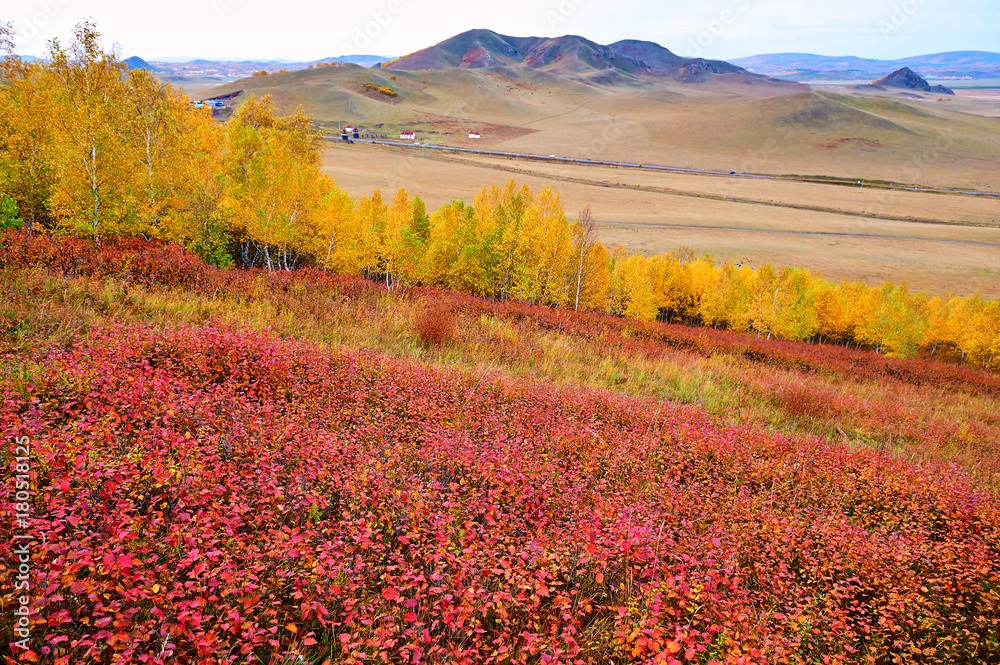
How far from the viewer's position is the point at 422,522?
4.57 metres

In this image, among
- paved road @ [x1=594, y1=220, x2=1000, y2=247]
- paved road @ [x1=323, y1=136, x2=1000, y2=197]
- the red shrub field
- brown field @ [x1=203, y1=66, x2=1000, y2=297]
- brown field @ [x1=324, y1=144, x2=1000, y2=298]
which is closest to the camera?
the red shrub field

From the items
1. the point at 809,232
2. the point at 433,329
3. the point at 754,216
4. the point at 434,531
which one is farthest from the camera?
the point at 754,216

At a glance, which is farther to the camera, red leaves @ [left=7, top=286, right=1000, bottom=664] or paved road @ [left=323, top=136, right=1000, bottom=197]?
paved road @ [left=323, top=136, right=1000, bottom=197]

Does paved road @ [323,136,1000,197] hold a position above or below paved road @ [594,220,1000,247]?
above

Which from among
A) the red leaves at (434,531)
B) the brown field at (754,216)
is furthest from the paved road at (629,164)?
the red leaves at (434,531)

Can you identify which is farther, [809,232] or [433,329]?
[809,232]

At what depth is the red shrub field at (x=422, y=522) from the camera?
329 cm

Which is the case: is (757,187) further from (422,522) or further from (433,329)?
(422,522)

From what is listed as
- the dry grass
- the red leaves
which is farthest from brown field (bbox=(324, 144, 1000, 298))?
the red leaves

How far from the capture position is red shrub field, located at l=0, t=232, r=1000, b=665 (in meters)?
3.29

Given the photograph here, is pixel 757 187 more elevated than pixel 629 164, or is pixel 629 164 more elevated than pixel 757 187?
pixel 629 164

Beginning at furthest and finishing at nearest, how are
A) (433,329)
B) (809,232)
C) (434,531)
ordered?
1. (809,232)
2. (433,329)
3. (434,531)

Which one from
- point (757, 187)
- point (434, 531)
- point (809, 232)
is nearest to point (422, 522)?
point (434, 531)

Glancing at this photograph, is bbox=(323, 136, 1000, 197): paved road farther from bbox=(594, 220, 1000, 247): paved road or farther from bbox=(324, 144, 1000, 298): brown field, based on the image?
bbox=(594, 220, 1000, 247): paved road
